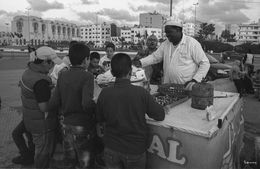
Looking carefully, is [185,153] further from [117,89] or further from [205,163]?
[117,89]

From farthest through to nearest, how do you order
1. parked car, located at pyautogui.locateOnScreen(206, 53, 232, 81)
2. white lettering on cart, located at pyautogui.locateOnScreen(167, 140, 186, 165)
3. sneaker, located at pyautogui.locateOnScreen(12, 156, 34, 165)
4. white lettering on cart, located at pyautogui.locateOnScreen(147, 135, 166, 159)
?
parked car, located at pyautogui.locateOnScreen(206, 53, 232, 81) → sneaker, located at pyautogui.locateOnScreen(12, 156, 34, 165) → white lettering on cart, located at pyautogui.locateOnScreen(147, 135, 166, 159) → white lettering on cart, located at pyautogui.locateOnScreen(167, 140, 186, 165)

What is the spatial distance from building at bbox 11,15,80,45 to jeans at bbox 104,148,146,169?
10143 cm

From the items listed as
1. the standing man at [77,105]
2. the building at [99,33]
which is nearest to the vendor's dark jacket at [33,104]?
the standing man at [77,105]

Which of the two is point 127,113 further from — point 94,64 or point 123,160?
point 94,64

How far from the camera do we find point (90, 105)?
2.28 m

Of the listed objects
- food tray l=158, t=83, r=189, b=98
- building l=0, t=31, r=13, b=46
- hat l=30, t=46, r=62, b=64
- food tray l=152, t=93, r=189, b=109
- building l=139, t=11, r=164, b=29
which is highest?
building l=139, t=11, r=164, b=29

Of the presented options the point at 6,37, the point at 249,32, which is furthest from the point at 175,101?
the point at 6,37

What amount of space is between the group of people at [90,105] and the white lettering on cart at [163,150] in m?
0.13

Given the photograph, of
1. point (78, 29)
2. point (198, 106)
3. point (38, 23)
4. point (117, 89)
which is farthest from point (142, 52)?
point (78, 29)

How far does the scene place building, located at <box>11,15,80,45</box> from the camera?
342 feet

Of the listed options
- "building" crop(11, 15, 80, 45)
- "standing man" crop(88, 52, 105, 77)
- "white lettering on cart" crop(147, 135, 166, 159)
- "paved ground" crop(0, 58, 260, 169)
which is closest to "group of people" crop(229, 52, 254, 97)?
"paved ground" crop(0, 58, 260, 169)

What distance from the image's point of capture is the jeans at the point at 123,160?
204 cm

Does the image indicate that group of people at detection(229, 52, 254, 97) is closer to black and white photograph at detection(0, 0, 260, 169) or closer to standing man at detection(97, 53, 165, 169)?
black and white photograph at detection(0, 0, 260, 169)

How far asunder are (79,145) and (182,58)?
1.61m
